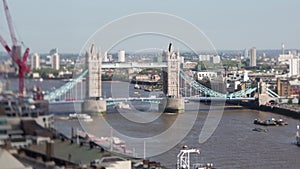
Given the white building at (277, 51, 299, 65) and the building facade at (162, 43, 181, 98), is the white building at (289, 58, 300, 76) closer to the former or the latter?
the white building at (277, 51, 299, 65)

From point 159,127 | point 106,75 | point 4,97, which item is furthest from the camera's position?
point 106,75

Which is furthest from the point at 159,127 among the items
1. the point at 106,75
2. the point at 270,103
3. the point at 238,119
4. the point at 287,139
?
the point at 106,75

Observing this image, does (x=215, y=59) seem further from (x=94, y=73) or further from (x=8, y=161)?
(x=8, y=161)

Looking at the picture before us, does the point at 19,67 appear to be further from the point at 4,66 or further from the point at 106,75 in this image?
the point at 106,75

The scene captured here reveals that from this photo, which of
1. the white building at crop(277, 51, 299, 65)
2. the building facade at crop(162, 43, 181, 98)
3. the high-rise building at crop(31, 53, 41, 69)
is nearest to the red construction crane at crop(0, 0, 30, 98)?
the high-rise building at crop(31, 53, 41, 69)

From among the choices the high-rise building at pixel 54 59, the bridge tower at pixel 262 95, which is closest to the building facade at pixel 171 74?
the bridge tower at pixel 262 95

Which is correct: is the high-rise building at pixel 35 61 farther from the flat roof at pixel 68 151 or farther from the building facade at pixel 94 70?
the building facade at pixel 94 70

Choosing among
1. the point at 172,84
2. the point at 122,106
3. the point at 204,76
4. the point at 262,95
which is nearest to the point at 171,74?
the point at 172,84
